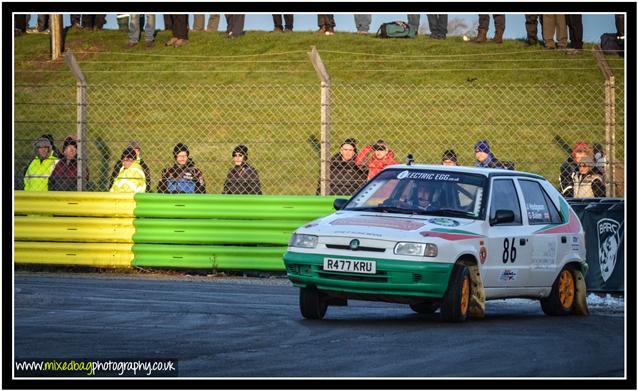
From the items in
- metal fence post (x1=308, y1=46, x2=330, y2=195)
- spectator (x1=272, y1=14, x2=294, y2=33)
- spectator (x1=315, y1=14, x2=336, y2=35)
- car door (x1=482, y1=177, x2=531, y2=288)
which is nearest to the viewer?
car door (x1=482, y1=177, x2=531, y2=288)

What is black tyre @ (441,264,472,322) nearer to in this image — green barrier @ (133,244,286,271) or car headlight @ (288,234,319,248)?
car headlight @ (288,234,319,248)

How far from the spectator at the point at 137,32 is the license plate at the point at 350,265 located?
79.5 feet

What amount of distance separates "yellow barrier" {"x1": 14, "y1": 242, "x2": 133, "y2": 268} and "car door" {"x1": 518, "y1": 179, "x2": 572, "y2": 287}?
224 inches

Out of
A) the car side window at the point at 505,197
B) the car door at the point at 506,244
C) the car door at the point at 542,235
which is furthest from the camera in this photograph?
the car door at the point at 542,235

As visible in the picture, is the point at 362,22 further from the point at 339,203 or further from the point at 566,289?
the point at 339,203

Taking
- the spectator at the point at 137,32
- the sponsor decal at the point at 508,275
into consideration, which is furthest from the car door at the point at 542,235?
the spectator at the point at 137,32

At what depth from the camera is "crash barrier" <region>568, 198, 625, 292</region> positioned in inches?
578

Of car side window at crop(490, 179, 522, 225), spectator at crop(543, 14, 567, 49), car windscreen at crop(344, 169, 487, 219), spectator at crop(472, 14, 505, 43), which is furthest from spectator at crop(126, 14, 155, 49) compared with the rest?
car side window at crop(490, 179, 522, 225)

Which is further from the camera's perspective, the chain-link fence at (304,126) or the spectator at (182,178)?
the chain-link fence at (304,126)

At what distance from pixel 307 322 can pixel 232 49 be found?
86.7 ft

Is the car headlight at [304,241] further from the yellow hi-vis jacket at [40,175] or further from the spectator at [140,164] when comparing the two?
the yellow hi-vis jacket at [40,175]

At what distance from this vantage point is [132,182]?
1730 centimetres

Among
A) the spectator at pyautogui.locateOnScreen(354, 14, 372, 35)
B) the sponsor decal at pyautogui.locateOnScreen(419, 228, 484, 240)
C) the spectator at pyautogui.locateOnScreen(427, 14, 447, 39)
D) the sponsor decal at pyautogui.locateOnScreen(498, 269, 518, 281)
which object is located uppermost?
the spectator at pyautogui.locateOnScreen(354, 14, 372, 35)

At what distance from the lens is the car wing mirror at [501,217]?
11977 mm
